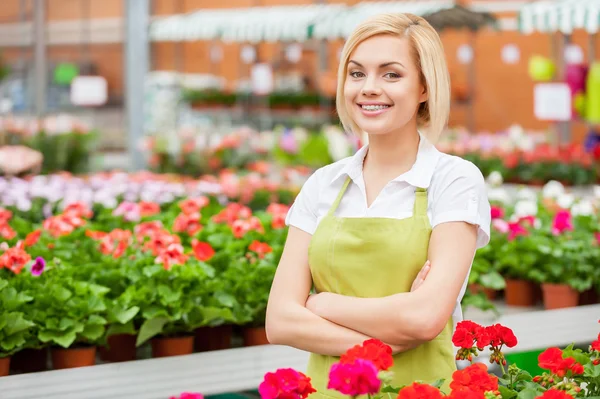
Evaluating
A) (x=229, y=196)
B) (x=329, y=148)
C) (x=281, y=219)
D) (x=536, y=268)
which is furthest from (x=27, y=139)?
(x=536, y=268)

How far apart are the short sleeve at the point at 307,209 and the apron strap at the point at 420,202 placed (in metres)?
0.21

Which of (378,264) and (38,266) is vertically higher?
(378,264)

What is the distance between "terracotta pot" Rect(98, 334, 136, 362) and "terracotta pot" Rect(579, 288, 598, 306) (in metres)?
1.71

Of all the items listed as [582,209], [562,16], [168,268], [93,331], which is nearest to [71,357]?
[93,331]

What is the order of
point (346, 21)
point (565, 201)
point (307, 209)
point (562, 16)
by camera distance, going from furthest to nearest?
1. point (346, 21)
2. point (562, 16)
3. point (565, 201)
4. point (307, 209)

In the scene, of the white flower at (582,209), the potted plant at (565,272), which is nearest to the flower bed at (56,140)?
the white flower at (582,209)

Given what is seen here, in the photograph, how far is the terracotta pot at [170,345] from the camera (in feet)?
9.10

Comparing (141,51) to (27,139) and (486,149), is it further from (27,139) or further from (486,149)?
(486,149)

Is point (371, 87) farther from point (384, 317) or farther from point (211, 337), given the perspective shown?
point (211, 337)

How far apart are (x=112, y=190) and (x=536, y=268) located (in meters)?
2.47

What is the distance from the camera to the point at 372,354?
1328 millimetres

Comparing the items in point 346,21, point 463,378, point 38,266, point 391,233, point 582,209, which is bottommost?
point 582,209

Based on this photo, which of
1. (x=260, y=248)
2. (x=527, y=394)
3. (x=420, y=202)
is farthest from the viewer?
(x=260, y=248)

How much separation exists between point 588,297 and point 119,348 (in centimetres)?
178
